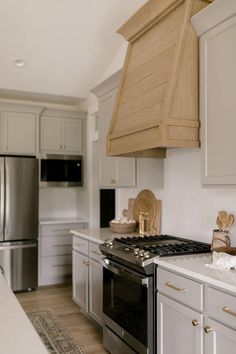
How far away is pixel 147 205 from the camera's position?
11.5ft

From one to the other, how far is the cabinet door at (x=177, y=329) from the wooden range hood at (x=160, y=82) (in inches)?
41.9

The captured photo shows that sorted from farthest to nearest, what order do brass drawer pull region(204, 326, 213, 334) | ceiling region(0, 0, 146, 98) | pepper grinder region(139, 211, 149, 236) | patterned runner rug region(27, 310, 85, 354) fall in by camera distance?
ceiling region(0, 0, 146, 98), pepper grinder region(139, 211, 149, 236), patterned runner rug region(27, 310, 85, 354), brass drawer pull region(204, 326, 213, 334)

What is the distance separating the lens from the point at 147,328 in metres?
2.33

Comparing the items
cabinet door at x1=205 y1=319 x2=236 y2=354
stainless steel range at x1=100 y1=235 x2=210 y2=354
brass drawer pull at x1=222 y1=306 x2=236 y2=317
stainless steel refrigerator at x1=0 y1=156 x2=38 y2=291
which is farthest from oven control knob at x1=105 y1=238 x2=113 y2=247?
stainless steel refrigerator at x1=0 y1=156 x2=38 y2=291

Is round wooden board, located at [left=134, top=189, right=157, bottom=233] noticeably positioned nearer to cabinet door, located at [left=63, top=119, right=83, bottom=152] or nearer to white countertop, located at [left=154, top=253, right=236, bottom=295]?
white countertop, located at [left=154, top=253, right=236, bottom=295]

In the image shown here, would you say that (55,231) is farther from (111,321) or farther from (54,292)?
(111,321)

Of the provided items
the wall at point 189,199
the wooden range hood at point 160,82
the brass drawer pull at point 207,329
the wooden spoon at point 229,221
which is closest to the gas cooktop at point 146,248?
the wall at point 189,199

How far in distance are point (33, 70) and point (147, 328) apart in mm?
3571

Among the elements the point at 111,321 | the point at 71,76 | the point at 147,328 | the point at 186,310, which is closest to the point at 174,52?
the point at 186,310

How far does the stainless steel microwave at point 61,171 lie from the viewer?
5059 mm

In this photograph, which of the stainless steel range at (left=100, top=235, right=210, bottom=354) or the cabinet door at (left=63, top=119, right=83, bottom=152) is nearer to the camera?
the stainless steel range at (left=100, top=235, right=210, bottom=354)

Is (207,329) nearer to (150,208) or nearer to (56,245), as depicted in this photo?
(150,208)

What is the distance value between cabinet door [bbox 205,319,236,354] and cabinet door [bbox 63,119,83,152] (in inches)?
152

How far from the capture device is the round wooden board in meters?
3.39
